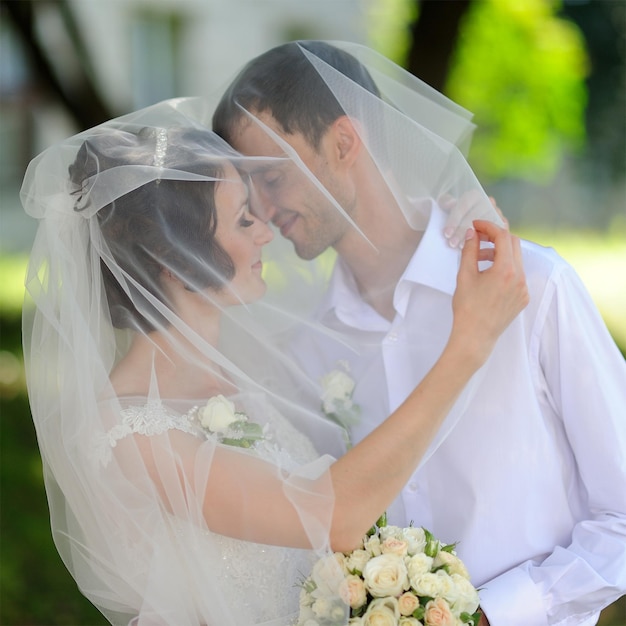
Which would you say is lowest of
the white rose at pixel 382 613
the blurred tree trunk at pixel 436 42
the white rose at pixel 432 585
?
the white rose at pixel 382 613

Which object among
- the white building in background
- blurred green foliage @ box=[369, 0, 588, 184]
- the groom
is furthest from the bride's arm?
blurred green foliage @ box=[369, 0, 588, 184]

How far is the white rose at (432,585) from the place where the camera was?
220 centimetres

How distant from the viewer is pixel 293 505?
2254mm

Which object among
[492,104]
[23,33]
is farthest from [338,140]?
[492,104]

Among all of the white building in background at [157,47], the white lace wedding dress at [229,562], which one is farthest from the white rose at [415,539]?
the white building in background at [157,47]

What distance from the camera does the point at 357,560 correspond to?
2.28m

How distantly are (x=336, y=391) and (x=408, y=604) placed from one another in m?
0.82

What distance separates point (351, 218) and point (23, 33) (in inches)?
170

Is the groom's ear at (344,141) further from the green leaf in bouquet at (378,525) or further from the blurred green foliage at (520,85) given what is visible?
the blurred green foliage at (520,85)

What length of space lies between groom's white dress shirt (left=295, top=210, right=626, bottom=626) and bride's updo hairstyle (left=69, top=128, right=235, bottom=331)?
67 cm

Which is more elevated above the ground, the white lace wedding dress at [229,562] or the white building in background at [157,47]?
the white lace wedding dress at [229,562]

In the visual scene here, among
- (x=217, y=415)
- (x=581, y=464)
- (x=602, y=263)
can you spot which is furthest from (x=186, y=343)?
(x=602, y=263)

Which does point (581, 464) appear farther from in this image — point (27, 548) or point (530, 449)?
point (27, 548)

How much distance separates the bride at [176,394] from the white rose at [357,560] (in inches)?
1.6
